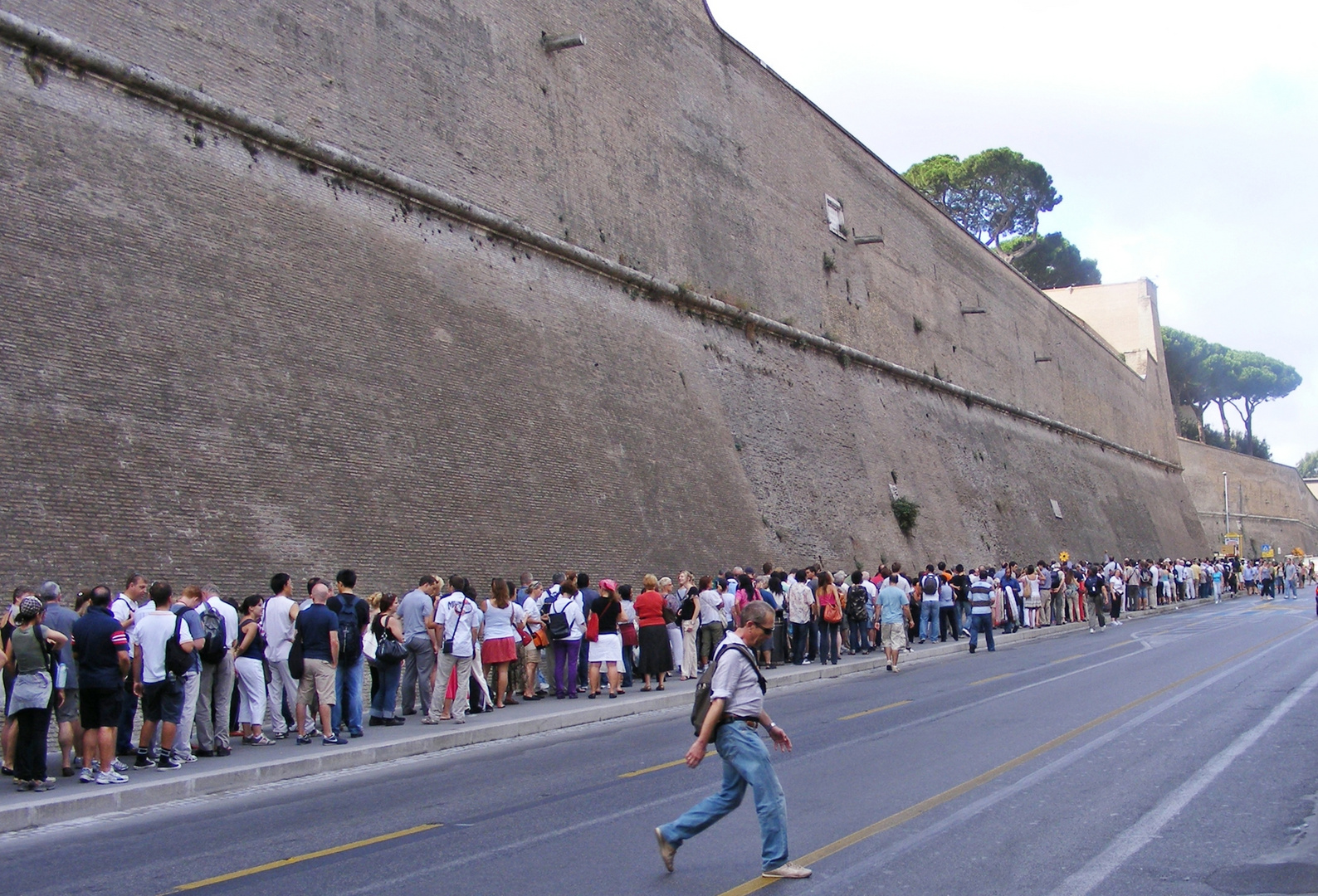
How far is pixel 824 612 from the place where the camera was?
19531 millimetres

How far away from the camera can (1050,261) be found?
84.6 metres

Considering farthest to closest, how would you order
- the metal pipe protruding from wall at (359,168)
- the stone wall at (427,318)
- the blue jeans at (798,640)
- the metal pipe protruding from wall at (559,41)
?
the metal pipe protruding from wall at (559,41) → the blue jeans at (798,640) → the metal pipe protruding from wall at (359,168) → the stone wall at (427,318)

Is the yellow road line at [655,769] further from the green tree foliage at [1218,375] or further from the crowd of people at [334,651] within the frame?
the green tree foliage at [1218,375]

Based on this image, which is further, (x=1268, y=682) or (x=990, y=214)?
(x=990, y=214)

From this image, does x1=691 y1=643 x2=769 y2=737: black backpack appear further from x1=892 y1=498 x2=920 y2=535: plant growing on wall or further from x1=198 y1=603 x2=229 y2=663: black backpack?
x1=892 y1=498 x2=920 y2=535: plant growing on wall

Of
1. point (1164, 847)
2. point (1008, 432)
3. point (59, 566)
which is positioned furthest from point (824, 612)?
point (1008, 432)

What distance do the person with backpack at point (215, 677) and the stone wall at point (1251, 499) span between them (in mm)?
74874

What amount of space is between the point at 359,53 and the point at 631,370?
7.56 meters

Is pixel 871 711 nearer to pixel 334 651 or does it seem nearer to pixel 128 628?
pixel 334 651

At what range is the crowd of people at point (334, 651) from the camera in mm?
9500

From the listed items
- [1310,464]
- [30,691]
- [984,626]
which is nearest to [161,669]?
[30,691]

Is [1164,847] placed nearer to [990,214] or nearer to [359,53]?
[359,53]

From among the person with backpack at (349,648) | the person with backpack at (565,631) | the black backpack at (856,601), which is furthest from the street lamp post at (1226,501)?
the person with backpack at (349,648)

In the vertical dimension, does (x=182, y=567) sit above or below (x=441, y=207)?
below
